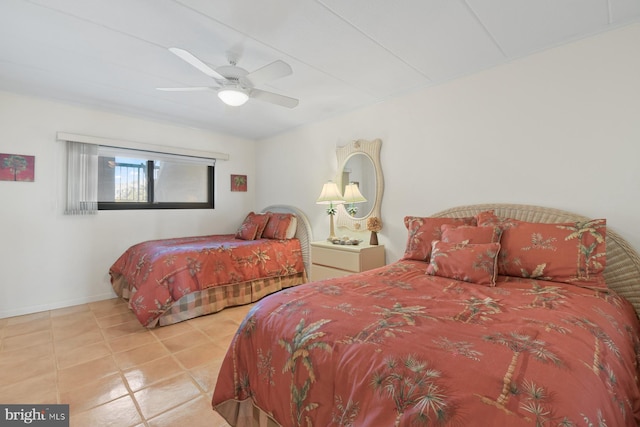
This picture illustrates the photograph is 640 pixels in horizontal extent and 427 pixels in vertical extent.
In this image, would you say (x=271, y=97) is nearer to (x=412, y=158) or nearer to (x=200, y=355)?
(x=412, y=158)

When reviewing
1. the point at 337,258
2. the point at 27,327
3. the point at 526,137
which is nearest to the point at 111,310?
the point at 27,327

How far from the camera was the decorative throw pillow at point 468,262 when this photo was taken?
1690 mm

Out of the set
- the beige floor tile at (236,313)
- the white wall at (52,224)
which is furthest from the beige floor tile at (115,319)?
the beige floor tile at (236,313)

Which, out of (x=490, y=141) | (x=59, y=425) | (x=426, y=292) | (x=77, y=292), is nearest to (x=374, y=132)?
(x=490, y=141)

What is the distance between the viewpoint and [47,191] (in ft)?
10.3

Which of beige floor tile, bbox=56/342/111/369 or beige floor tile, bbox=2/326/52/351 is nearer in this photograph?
beige floor tile, bbox=56/342/111/369

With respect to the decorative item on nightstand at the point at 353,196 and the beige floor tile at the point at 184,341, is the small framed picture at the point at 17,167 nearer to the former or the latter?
the beige floor tile at the point at 184,341

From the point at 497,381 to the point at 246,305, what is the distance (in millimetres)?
3007

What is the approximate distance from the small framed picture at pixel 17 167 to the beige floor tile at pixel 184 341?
2350 millimetres

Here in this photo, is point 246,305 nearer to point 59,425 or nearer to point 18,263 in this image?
point 59,425

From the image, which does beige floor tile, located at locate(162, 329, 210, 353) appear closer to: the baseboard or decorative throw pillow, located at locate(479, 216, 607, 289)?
the baseboard

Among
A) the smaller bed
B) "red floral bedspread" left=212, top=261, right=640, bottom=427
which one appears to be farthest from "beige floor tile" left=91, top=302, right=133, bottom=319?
"red floral bedspread" left=212, top=261, right=640, bottom=427

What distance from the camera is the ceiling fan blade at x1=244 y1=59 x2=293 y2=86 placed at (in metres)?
1.90

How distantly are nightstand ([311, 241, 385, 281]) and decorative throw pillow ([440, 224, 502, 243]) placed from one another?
3.04 feet
